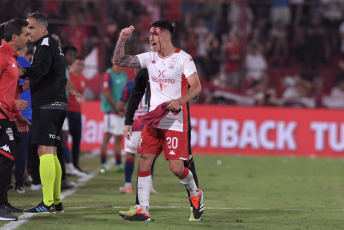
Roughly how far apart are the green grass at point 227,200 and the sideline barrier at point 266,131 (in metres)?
3.18

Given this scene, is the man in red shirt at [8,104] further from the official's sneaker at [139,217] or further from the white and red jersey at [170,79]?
the white and red jersey at [170,79]

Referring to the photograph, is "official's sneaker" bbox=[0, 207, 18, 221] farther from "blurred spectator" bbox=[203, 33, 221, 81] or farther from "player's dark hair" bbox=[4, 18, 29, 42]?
"blurred spectator" bbox=[203, 33, 221, 81]

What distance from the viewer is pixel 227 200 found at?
34.5 ft

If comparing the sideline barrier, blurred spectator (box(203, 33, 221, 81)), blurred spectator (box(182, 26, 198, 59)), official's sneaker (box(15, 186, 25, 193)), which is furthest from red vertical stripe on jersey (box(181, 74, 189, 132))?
blurred spectator (box(182, 26, 198, 59))

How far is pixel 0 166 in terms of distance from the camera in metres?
8.12

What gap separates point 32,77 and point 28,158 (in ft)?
14.6

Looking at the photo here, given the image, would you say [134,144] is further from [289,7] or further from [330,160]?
[289,7]

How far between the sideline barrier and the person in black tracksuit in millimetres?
11536

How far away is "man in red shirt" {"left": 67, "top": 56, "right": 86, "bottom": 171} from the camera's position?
14.4 metres

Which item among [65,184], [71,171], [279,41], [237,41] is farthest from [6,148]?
[279,41]

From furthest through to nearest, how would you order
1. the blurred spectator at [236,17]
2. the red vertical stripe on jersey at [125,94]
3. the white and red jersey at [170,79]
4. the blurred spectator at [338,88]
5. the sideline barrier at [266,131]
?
the blurred spectator at [338,88] < the blurred spectator at [236,17] < the sideline barrier at [266,131] < the red vertical stripe on jersey at [125,94] < the white and red jersey at [170,79]

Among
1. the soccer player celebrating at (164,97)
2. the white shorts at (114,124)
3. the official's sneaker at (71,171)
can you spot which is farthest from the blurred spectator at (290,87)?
the soccer player celebrating at (164,97)

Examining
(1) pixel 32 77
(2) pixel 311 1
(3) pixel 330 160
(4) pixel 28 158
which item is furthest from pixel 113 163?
(2) pixel 311 1

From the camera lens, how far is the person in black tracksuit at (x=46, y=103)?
8438 mm
